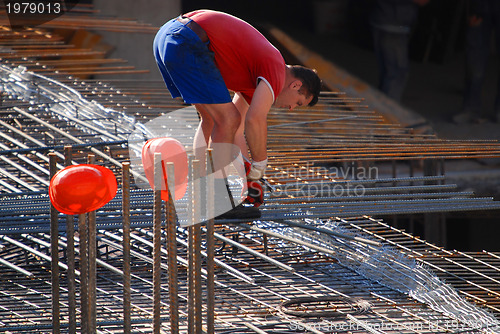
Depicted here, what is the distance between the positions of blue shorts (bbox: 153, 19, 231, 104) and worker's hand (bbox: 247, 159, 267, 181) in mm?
342

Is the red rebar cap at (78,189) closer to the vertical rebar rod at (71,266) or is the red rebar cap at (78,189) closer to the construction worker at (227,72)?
the vertical rebar rod at (71,266)

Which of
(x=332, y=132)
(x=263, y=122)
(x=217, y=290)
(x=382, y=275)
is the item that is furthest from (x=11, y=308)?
(x=332, y=132)

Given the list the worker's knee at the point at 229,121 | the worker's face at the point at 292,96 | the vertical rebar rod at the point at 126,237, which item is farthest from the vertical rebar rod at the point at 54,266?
the worker's face at the point at 292,96

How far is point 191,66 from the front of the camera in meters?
3.68

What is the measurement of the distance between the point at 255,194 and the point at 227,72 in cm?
62

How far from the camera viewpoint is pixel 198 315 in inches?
113

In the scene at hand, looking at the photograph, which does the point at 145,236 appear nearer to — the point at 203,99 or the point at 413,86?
the point at 203,99

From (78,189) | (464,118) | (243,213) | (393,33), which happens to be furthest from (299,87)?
(464,118)

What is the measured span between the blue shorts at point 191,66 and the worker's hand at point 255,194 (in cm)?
44

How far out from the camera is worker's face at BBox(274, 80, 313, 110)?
3852 mm

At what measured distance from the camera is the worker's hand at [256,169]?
3.79 metres

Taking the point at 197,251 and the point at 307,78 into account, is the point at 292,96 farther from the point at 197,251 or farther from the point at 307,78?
the point at 197,251

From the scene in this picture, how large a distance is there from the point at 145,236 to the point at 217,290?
3.01 ft

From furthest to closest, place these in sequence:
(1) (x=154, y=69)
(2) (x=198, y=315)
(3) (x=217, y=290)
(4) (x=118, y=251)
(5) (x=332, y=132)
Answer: (1) (x=154, y=69)
(5) (x=332, y=132)
(4) (x=118, y=251)
(3) (x=217, y=290)
(2) (x=198, y=315)
